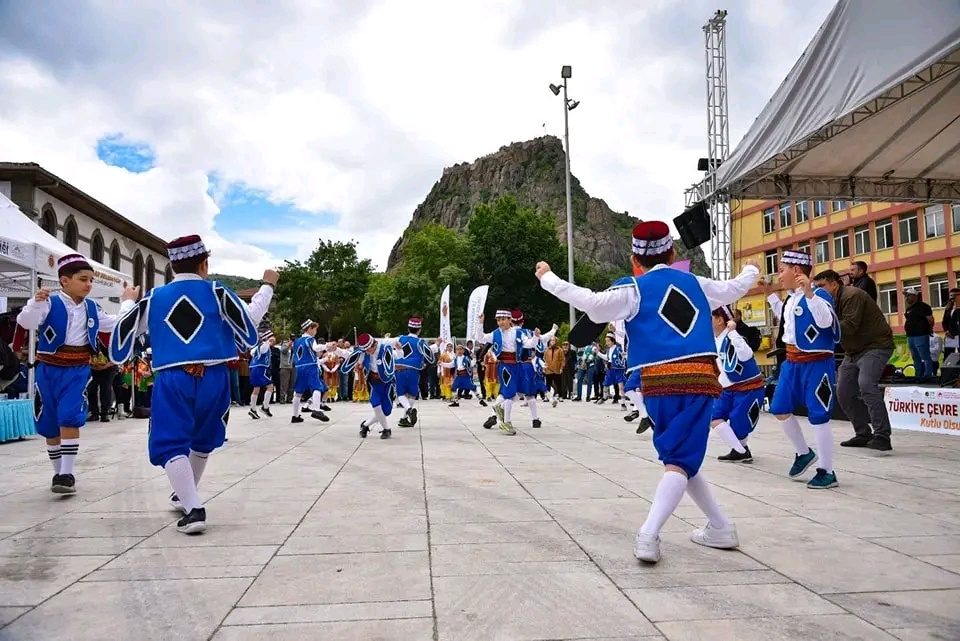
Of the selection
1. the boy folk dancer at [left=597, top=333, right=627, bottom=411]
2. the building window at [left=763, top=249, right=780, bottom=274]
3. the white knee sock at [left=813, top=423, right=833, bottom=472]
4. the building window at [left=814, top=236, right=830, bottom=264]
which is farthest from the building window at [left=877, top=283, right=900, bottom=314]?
the white knee sock at [left=813, top=423, right=833, bottom=472]

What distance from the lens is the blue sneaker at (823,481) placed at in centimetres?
602

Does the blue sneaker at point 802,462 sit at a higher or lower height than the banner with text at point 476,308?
lower

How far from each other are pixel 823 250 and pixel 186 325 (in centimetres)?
4819

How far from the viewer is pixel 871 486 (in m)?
6.18

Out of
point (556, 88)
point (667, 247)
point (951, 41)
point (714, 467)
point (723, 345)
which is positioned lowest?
point (714, 467)

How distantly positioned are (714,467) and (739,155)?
444 cm

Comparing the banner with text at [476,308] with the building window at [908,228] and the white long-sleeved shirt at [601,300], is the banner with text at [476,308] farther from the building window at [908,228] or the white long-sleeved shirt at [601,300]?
the building window at [908,228]

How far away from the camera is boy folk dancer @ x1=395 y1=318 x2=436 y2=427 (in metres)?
11.5

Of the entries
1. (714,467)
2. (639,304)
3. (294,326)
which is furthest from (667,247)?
(294,326)

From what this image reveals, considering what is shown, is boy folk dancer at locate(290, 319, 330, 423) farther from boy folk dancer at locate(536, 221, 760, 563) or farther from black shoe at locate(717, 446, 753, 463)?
boy folk dancer at locate(536, 221, 760, 563)

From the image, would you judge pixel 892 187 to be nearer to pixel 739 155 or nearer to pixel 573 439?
pixel 739 155

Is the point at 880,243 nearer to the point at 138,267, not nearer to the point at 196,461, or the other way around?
the point at 138,267

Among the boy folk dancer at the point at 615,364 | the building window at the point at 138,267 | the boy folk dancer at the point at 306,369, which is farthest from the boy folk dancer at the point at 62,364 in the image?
the building window at the point at 138,267

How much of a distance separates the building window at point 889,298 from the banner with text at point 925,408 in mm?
33891
